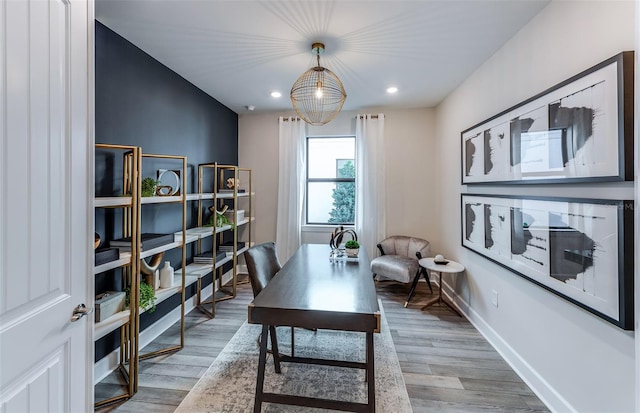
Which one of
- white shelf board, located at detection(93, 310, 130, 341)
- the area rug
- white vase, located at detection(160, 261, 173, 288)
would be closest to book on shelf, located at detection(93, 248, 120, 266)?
white shelf board, located at detection(93, 310, 130, 341)

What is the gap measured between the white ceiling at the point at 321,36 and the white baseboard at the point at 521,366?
2.49m

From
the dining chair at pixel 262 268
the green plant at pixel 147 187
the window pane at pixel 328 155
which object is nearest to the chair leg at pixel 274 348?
the dining chair at pixel 262 268

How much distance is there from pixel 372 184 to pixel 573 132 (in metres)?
2.74

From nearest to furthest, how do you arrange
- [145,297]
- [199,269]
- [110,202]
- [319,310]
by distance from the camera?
[319,310]
[110,202]
[145,297]
[199,269]

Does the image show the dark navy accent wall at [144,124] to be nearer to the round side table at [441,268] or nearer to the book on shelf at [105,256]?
the book on shelf at [105,256]

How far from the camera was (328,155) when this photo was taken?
4.76m

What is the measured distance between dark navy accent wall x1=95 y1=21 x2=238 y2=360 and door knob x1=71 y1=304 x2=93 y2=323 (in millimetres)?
1065

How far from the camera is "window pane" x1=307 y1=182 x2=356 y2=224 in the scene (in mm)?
4711

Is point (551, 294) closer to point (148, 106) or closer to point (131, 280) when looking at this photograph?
point (131, 280)

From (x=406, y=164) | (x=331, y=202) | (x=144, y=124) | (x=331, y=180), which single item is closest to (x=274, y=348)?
(x=144, y=124)

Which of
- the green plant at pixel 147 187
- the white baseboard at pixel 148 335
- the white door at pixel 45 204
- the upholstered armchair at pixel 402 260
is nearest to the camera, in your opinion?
the white door at pixel 45 204

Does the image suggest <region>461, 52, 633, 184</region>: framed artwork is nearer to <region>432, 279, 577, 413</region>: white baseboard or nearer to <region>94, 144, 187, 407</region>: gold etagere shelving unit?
<region>432, 279, 577, 413</region>: white baseboard

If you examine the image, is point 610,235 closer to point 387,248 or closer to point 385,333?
point 385,333

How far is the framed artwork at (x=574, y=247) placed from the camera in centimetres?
136
